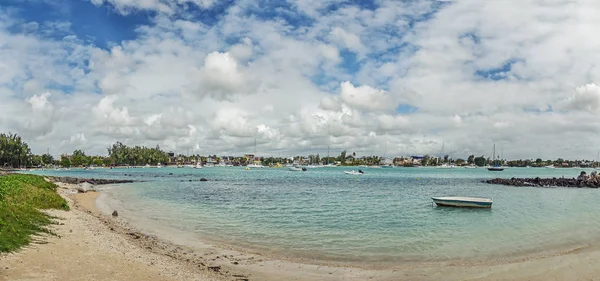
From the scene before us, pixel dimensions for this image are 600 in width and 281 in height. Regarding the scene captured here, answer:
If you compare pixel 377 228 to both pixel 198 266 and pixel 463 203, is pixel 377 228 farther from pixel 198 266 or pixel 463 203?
pixel 463 203

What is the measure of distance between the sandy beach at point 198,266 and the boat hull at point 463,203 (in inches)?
835

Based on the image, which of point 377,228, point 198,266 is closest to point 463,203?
point 377,228

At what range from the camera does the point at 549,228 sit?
27.4 m

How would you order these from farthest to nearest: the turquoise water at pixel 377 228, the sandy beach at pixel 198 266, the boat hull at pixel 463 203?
the boat hull at pixel 463 203 → the turquoise water at pixel 377 228 → the sandy beach at pixel 198 266

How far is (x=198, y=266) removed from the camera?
1538cm

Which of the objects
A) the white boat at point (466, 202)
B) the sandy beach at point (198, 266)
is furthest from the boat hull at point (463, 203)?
the sandy beach at point (198, 266)

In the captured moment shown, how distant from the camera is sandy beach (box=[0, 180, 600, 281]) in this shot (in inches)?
477

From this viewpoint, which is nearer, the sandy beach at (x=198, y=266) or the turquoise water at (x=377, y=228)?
the sandy beach at (x=198, y=266)

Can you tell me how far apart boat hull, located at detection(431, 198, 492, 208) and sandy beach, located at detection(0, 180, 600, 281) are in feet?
69.6

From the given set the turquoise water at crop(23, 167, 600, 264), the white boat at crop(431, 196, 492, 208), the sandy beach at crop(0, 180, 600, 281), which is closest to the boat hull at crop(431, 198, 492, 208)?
the white boat at crop(431, 196, 492, 208)

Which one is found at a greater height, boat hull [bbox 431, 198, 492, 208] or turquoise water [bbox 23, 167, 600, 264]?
boat hull [bbox 431, 198, 492, 208]

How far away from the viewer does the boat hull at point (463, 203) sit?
1601 inches

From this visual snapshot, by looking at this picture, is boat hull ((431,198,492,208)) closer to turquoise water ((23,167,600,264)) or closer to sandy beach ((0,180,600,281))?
turquoise water ((23,167,600,264))

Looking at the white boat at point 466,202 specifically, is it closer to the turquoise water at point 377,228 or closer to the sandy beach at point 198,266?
the turquoise water at point 377,228
